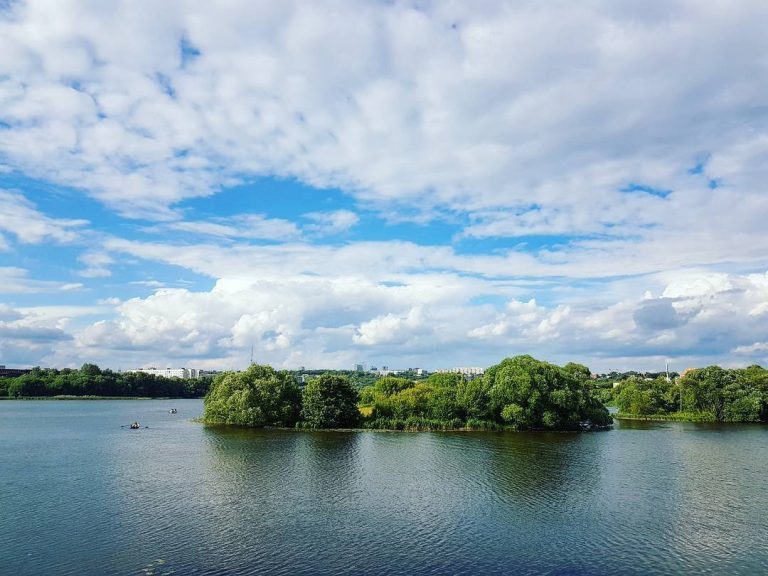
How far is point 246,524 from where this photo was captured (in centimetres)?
4041

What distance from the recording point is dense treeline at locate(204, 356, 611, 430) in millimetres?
97750

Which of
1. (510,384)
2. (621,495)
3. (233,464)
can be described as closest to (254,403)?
(233,464)

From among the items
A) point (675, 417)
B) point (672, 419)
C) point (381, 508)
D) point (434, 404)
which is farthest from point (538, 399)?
point (381, 508)

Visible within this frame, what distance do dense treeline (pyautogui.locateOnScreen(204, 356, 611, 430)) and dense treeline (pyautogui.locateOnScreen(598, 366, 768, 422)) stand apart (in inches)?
1299

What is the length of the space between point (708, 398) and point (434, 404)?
2671 inches

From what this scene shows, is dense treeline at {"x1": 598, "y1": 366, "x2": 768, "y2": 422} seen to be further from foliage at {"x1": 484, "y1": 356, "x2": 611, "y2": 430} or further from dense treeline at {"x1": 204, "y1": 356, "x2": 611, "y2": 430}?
foliage at {"x1": 484, "y1": 356, "x2": 611, "y2": 430}

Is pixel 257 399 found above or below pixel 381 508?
above

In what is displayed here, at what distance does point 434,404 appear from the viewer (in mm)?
103562

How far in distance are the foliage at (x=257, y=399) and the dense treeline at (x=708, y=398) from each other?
83.8 metres

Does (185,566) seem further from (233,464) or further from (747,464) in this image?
(747,464)

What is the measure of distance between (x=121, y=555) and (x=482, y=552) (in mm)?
22411

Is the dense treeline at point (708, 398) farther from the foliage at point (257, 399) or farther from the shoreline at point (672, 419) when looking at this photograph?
the foliage at point (257, 399)

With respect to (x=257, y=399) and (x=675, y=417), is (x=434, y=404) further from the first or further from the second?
(x=675, y=417)

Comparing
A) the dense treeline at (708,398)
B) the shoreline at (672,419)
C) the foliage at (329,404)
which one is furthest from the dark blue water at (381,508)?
the dense treeline at (708,398)
